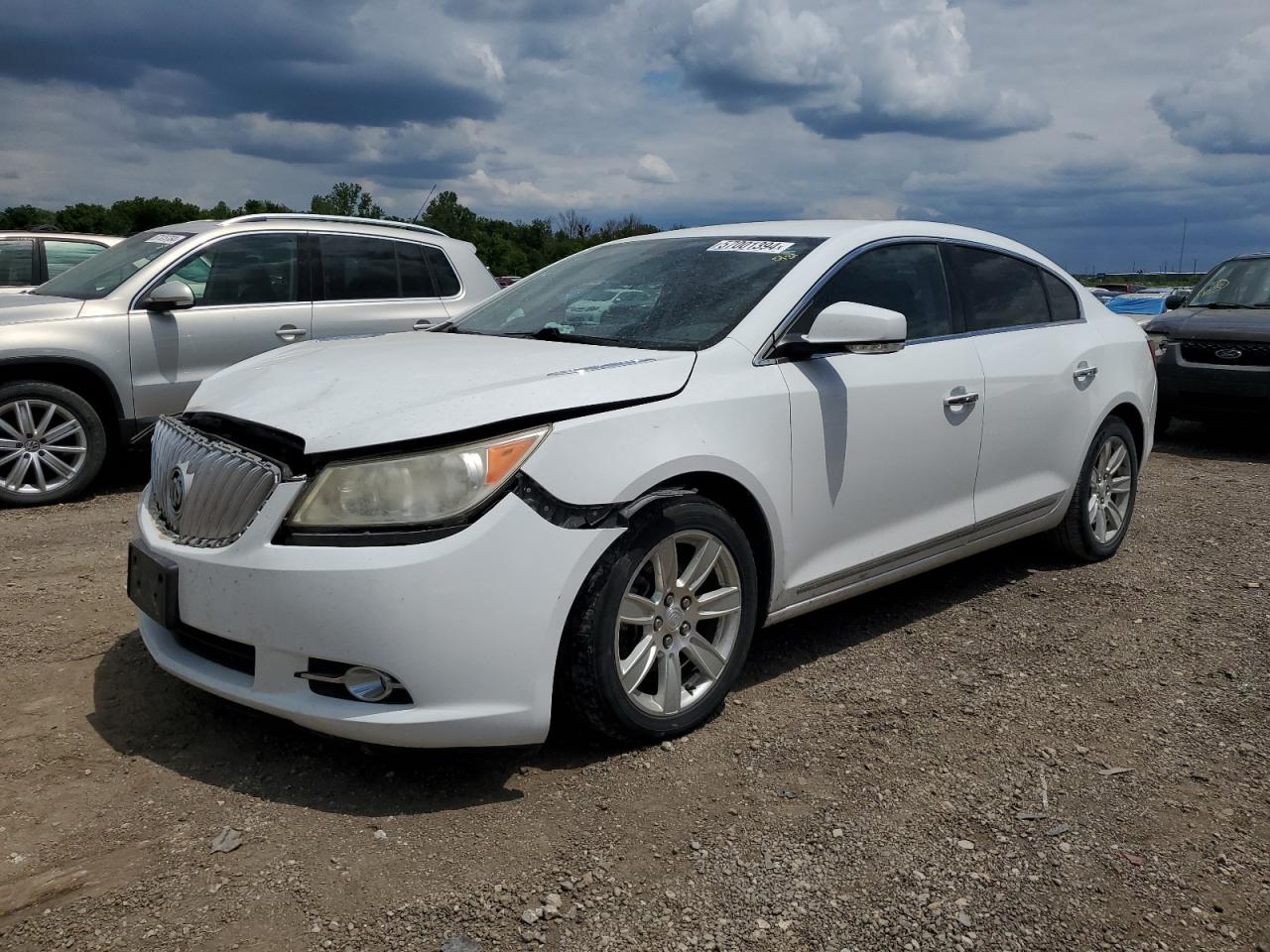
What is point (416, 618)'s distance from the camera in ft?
9.29

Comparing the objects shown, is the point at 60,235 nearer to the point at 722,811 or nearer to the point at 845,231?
the point at 845,231

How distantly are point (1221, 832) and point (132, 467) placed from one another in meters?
7.22

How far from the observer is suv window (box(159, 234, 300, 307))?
7.11 meters

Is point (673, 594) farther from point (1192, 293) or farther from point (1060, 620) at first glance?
point (1192, 293)

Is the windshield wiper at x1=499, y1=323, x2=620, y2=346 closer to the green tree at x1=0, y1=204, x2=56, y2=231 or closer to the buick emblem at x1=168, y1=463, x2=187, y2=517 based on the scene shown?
the buick emblem at x1=168, y1=463, x2=187, y2=517

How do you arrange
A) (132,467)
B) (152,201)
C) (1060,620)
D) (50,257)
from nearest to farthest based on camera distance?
(1060,620)
(132,467)
(50,257)
(152,201)

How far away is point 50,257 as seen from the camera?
8.75 metres

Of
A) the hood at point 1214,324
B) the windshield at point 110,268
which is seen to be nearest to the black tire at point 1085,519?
the hood at point 1214,324

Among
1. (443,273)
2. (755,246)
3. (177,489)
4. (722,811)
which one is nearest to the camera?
(722,811)

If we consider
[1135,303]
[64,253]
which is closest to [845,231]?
[64,253]

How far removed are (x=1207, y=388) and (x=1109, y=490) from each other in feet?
15.0

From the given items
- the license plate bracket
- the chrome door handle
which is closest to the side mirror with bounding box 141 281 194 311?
the license plate bracket

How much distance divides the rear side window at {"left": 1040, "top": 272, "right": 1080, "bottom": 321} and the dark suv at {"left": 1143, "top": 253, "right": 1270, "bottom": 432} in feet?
15.6

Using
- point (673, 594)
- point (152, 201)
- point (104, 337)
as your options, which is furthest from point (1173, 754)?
point (152, 201)
